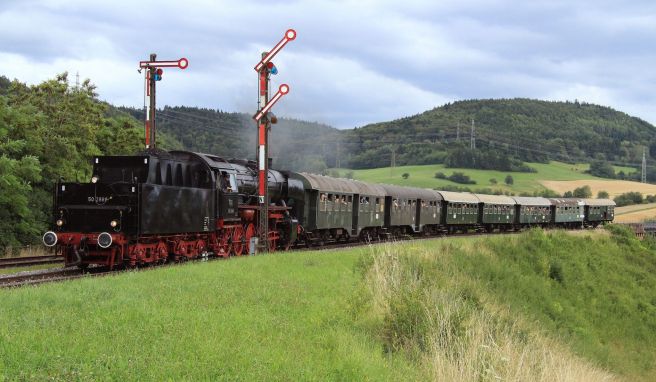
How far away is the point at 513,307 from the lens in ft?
75.7

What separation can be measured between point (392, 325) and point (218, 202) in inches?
396

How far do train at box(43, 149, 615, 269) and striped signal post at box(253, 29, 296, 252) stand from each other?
76 cm

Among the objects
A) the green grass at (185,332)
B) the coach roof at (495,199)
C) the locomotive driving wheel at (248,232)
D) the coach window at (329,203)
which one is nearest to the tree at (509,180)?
the coach roof at (495,199)

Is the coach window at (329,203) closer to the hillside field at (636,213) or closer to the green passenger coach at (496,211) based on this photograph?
the green passenger coach at (496,211)

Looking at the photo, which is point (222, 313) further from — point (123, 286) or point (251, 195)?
point (251, 195)

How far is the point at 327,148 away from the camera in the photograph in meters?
68.4

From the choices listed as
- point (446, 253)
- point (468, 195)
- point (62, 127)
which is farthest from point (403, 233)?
point (62, 127)

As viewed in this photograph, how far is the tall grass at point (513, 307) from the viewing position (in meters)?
11.6

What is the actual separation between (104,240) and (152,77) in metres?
12.0

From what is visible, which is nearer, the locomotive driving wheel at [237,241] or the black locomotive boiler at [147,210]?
the black locomotive boiler at [147,210]

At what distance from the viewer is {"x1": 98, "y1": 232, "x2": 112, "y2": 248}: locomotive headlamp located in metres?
16.1

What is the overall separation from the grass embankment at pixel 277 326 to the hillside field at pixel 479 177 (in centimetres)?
7968

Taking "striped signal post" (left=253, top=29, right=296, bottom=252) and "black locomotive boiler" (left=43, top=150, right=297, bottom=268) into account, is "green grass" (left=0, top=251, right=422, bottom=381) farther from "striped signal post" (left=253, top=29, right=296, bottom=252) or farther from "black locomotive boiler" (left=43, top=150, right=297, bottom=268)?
"striped signal post" (left=253, top=29, right=296, bottom=252)

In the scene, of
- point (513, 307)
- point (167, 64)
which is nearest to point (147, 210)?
point (167, 64)
